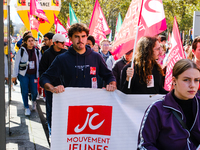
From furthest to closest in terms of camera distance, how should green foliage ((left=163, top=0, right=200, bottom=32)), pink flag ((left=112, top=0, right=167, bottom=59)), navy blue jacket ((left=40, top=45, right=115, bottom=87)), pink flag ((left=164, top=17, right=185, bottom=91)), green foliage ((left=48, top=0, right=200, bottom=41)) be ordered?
green foliage ((left=163, top=0, right=200, bottom=32)) → green foliage ((left=48, top=0, right=200, bottom=41)) → pink flag ((left=164, top=17, right=185, bottom=91)) → pink flag ((left=112, top=0, right=167, bottom=59)) → navy blue jacket ((left=40, top=45, right=115, bottom=87))

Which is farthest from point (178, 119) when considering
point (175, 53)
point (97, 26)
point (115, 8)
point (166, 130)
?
point (115, 8)

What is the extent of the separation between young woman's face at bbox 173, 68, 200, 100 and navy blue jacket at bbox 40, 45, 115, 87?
1.90m

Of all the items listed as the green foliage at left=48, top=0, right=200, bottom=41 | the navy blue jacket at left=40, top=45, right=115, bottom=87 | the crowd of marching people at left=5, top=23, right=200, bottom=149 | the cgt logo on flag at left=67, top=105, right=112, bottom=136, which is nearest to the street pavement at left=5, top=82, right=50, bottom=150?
the crowd of marching people at left=5, top=23, right=200, bottom=149

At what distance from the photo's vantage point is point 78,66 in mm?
4125

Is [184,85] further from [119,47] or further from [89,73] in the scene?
[119,47]

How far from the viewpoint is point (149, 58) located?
14.1 feet

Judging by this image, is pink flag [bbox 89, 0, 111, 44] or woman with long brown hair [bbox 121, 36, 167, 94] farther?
pink flag [bbox 89, 0, 111, 44]

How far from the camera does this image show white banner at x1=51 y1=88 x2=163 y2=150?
12.4 feet

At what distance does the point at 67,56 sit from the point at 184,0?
106 feet

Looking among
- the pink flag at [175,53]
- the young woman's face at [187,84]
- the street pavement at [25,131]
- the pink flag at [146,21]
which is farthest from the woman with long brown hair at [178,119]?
the pink flag at [175,53]

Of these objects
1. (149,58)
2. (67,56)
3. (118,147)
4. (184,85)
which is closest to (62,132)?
(118,147)

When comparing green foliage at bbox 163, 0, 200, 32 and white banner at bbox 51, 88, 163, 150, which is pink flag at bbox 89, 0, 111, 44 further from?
green foliage at bbox 163, 0, 200, 32

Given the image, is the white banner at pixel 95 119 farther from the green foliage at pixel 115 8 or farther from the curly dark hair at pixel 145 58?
the green foliage at pixel 115 8

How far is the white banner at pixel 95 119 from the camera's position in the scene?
3.79 metres
